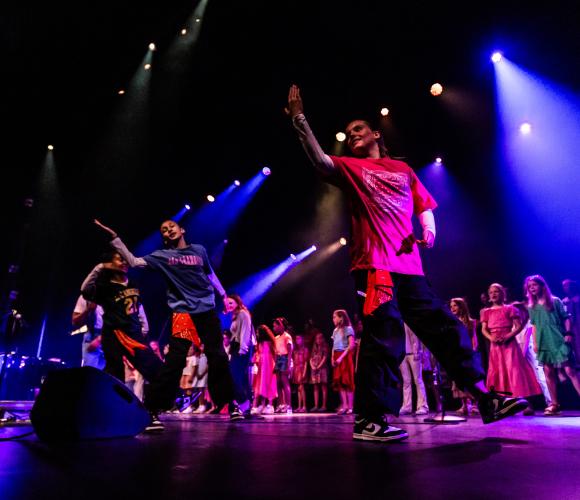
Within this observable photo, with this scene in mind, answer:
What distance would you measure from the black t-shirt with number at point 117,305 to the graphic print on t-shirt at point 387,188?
282 cm

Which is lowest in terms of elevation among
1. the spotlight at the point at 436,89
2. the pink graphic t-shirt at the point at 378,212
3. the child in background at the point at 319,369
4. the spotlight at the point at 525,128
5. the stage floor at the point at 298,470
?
the stage floor at the point at 298,470

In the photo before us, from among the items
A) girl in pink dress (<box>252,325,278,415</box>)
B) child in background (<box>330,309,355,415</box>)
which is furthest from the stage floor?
girl in pink dress (<box>252,325,278,415</box>)

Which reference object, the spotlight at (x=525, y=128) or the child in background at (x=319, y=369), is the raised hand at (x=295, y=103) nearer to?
the child in background at (x=319, y=369)

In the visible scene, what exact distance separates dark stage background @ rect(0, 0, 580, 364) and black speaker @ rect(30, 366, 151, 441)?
26.1 ft

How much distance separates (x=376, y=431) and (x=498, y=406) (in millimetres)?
708

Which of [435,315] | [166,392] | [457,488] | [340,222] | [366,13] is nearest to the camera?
[457,488]

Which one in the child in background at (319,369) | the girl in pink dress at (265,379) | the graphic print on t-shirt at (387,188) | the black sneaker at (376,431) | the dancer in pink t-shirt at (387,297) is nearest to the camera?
the black sneaker at (376,431)

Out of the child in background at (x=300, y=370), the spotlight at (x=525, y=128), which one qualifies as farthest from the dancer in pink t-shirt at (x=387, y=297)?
the spotlight at (x=525, y=128)

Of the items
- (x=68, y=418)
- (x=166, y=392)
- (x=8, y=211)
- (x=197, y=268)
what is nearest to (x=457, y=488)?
(x=68, y=418)

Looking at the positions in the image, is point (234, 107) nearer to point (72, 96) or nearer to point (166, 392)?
point (72, 96)

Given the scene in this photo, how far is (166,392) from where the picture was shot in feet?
12.5

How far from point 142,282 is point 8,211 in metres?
5.66

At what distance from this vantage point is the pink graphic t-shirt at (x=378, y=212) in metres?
2.70

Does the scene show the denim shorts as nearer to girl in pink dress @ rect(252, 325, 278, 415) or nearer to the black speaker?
girl in pink dress @ rect(252, 325, 278, 415)
